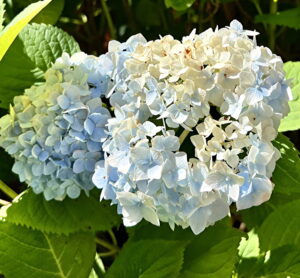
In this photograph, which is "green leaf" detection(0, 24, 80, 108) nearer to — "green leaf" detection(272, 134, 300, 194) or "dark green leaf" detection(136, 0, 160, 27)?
"green leaf" detection(272, 134, 300, 194)

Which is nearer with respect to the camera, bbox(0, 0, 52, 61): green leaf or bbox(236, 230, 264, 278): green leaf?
bbox(0, 0, 52, 61): green leaf

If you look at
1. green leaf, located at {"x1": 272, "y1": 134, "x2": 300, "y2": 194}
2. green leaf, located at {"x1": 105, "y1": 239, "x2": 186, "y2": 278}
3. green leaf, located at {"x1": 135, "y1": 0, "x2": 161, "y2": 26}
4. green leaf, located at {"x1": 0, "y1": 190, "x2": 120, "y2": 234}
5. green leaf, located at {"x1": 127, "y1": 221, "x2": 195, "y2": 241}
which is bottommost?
green leaf, located at {"x1": 135, "y1": 0, "x2": 161, "y2": 26}

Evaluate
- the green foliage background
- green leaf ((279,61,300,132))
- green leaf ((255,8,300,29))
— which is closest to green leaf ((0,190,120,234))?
the green foliage background

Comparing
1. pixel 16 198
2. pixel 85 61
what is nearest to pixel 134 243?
pixel 16 198

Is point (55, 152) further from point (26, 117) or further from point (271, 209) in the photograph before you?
point (271, 209)

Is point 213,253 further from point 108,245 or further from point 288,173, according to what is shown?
point 108,245

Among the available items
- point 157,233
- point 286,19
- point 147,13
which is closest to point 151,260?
point 157,233

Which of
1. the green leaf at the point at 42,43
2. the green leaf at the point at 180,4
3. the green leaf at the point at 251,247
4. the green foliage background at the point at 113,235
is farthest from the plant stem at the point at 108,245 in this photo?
the green leaf at the point at 180,4
